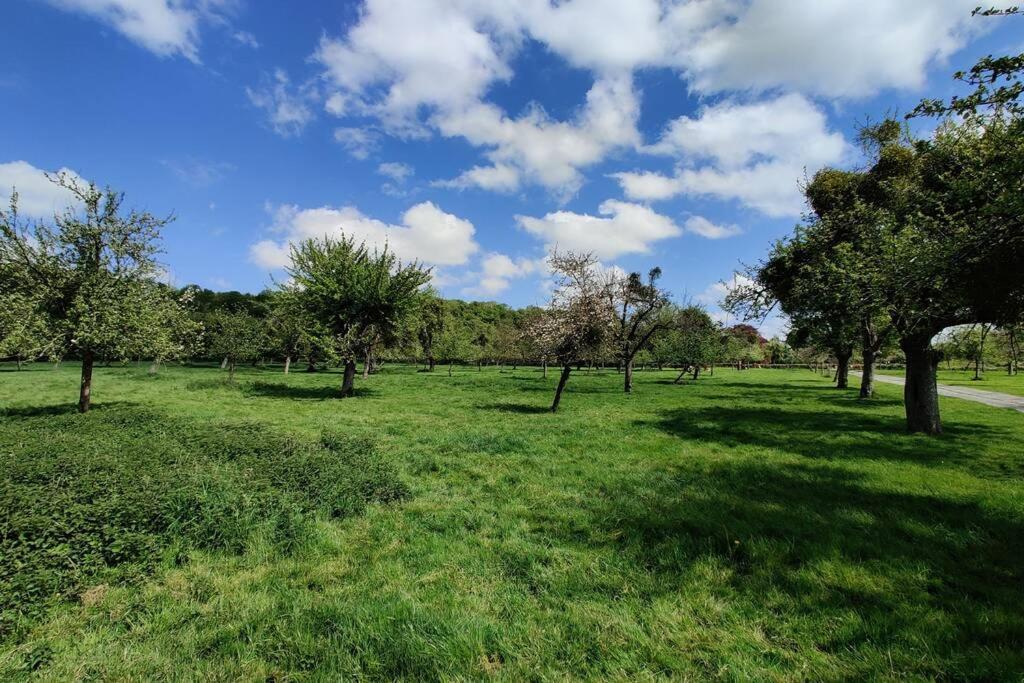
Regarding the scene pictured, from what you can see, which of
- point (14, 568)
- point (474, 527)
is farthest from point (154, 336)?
point (474, 527)

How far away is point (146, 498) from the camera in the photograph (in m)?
5.94

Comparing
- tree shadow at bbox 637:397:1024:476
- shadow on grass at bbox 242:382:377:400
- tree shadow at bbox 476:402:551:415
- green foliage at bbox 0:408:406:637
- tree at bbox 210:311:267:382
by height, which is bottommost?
shadow on grass at bbox 242:382:377:400

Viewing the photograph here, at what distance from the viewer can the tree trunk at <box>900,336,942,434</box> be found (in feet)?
46.6

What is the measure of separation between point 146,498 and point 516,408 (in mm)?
14527

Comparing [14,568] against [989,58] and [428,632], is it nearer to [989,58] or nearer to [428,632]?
[428,632]

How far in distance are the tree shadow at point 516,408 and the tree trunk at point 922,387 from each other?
1272 centimetres

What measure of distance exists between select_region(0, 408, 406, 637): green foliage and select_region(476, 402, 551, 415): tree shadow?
8.82 metres

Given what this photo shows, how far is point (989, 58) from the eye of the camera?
5.32m

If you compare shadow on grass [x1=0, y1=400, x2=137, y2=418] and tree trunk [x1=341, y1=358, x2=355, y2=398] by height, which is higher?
tree trunk [x1=341, y1=358, x2=355, y2=398]

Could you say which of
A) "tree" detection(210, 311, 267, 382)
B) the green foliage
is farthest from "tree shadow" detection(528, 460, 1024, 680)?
"tree" detection(210, 311, 267, 382)

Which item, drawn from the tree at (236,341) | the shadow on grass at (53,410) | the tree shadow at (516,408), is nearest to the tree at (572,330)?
the tree shadow at (516,408)

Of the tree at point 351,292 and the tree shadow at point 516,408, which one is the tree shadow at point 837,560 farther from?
the tree at point 351,292

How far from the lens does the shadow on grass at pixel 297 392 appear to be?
2289 centimetres

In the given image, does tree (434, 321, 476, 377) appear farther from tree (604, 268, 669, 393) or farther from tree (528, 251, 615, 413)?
tree (528, 251, 615, 413)
